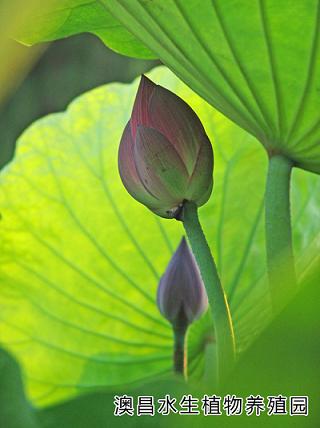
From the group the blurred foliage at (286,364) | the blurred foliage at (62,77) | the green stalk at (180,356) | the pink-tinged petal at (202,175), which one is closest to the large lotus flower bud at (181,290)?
the green stalk at (180,356)

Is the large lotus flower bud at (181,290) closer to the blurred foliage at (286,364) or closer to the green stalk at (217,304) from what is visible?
the green stalk at (217,304)

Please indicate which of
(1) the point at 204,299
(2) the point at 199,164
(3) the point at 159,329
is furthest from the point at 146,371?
(2) the point at 199,164

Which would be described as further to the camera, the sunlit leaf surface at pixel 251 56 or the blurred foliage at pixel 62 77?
the blurred foliage at pixel 62 77

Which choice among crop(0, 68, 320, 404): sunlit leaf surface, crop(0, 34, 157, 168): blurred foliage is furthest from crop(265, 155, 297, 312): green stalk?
crop(0, 34, 157, 168): blurred foliage

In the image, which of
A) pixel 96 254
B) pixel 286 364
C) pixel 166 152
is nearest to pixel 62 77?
pixel 96 254

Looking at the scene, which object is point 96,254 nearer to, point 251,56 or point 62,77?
point 251,56

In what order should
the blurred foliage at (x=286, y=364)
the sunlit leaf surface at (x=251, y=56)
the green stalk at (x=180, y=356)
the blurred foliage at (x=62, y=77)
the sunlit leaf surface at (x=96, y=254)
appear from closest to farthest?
the blurred foliage at (x=286, y=364), the sunlit leaf surface at (x=251, y=56), the green stalk at (x=180, y=356), the sunlit leaf surface at (x=96, y=254), the blurred foliage at (x=62, y=77)
